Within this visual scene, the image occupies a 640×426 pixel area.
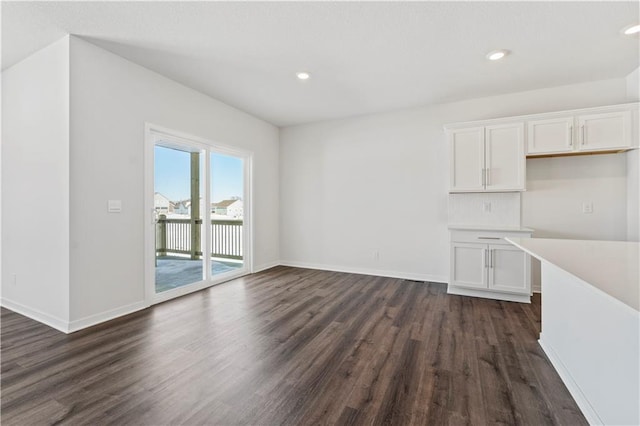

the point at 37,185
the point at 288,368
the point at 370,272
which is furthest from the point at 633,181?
the point at 37,185

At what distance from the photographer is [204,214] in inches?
160

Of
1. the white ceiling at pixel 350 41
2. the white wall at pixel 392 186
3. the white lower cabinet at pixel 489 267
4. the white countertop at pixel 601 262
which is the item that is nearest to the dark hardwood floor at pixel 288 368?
the white lower cabinet at pixel 489 267

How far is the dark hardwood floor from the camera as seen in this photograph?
1560 mm

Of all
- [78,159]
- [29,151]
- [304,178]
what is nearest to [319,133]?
[304,178]

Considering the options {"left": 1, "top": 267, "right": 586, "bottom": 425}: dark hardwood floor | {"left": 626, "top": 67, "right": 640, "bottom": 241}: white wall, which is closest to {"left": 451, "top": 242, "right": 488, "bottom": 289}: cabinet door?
{"left": 1, "top": 267, "right": 586, "bottom": 425}: dark hardwood floor

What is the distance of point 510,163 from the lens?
139 inches

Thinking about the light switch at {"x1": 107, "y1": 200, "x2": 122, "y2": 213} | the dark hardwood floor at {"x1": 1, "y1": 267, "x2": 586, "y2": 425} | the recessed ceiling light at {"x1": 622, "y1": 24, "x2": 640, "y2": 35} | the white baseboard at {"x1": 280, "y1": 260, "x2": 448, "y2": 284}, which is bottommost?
the dark hardwood floor at {"x1": 1, "y1": 267, "x2": 586, "y2": 425}

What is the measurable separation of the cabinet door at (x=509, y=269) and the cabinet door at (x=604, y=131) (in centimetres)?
144

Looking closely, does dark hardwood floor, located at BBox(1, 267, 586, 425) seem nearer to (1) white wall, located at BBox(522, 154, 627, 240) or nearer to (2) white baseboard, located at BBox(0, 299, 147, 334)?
(2) white baseboard, located at BBox(0, 299, 147, 334)

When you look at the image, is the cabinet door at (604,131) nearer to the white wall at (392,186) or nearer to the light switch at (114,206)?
the white wall at (392,186)

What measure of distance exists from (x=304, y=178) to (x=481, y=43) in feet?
11.2

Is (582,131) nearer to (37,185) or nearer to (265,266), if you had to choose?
(265,266)

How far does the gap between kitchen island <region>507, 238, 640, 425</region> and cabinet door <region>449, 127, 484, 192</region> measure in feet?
5.48

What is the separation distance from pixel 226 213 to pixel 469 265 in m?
3.71
